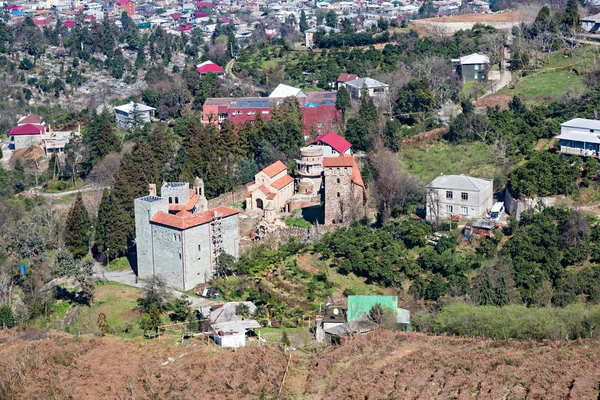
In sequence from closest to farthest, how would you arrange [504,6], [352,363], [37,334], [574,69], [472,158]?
[352,363]
[37,334]
[472,158]
[574,69]
[504,6]

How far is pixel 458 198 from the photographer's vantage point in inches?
1478

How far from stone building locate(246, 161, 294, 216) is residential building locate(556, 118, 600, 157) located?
38.6 ft

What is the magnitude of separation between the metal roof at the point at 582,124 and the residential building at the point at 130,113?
25968 millimetres

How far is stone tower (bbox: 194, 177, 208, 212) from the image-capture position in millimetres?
38094

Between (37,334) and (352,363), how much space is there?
10752 mm

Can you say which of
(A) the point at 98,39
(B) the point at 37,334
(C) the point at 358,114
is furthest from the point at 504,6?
(B) the point at 37,334

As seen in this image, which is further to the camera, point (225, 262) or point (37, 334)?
point (225, 262)

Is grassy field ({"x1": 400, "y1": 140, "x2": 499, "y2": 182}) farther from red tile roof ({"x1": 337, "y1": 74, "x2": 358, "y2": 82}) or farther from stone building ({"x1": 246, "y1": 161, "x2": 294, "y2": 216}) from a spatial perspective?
red tile roof ({"x1": 337, "y1": 74, "x2": 358, "y2": 82})

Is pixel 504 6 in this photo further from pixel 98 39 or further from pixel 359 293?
pixel 359 293

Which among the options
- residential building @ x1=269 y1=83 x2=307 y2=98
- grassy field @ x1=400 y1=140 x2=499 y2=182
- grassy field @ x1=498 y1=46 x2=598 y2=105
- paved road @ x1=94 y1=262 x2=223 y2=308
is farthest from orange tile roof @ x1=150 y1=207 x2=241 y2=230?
residential building @ x1=269 y1=83 x2=307 y2=98

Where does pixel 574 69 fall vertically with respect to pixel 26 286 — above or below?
above

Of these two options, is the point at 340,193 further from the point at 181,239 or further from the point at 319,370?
the point at 319,370

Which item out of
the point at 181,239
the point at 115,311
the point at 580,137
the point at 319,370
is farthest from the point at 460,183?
the point at 319,370

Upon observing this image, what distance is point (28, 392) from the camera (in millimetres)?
24844
